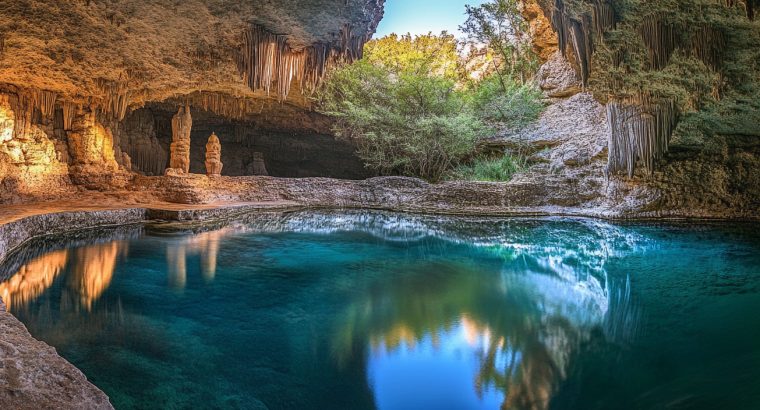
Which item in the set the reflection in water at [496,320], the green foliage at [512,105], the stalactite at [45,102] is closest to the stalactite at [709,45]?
the reflection in water at [496,320]

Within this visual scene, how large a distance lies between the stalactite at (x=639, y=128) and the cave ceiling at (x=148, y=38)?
5916 mm

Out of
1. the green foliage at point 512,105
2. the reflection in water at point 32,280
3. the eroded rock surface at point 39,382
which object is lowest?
the reflection in water at point 32,280

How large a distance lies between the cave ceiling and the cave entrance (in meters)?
5.54

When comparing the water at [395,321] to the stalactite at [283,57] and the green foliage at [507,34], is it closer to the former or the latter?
the stalactite at [283,57]

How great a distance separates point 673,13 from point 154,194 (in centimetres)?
1272

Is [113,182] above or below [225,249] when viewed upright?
above

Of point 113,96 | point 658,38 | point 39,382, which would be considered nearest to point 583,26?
point 658,38

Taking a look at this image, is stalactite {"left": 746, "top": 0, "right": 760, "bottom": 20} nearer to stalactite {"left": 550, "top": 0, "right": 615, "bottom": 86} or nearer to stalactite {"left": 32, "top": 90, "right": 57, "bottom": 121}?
stalactite {"left": 550, "top": 0, "right": 615, "bottom": 86}

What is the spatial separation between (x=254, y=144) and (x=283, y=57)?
12588mm

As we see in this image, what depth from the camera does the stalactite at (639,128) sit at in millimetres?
9672

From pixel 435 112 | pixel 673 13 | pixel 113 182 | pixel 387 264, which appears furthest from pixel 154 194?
pixel 673 13

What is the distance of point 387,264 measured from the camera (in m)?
7.52

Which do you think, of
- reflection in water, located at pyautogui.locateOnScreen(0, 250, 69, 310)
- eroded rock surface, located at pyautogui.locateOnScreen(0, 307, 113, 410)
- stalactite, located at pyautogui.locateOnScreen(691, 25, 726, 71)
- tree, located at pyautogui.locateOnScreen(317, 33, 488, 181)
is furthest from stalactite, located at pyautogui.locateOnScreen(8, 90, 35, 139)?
stalactite, located at pyautogui.locateOnScreen(691, 25, 726, 71)

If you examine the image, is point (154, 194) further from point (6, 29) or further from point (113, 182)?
point (6, 29)
